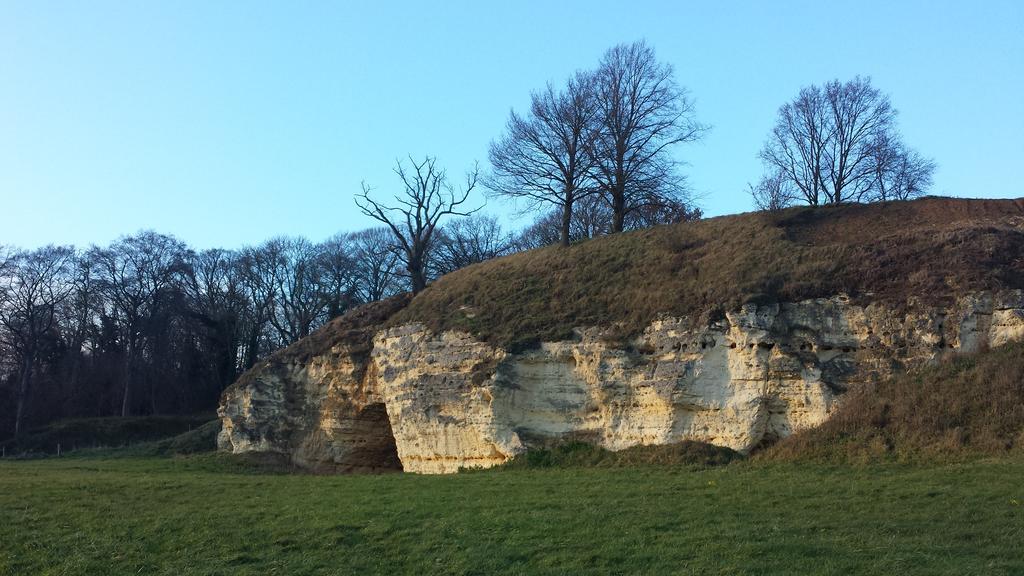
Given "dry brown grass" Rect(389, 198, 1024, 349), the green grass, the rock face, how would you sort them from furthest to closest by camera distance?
the green grass
"dry brown grass" Rect(389, 198, 1024, 349)
the rock face

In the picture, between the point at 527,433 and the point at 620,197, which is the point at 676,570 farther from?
the point at 620,197

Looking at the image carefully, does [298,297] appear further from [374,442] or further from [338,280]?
[374,442]

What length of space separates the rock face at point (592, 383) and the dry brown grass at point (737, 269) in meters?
0.55

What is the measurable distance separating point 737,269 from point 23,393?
4106 centimetres

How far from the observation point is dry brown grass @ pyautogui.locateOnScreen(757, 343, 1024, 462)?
A: 1709 cm

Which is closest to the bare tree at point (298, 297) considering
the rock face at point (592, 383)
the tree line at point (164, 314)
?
the tree line at point (164, 314)

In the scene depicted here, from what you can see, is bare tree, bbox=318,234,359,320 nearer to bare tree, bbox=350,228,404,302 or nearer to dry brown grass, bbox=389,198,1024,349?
bare tree, bbox=350,228,404,302

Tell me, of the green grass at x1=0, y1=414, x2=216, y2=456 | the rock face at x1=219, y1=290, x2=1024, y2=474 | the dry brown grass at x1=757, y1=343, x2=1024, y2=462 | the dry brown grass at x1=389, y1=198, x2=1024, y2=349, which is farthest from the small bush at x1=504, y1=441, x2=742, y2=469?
the green grass at x1=0, y1=414, x2=216, y2=456

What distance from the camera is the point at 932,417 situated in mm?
17844

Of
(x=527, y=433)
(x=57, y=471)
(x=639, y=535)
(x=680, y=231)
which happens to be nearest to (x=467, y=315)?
(x=527, y=433)

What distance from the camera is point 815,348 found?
2022 cm

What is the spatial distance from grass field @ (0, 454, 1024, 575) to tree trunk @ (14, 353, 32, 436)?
31.8m

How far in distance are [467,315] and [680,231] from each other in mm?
7504

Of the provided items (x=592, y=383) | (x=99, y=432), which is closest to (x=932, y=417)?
(x=592, y=383)
